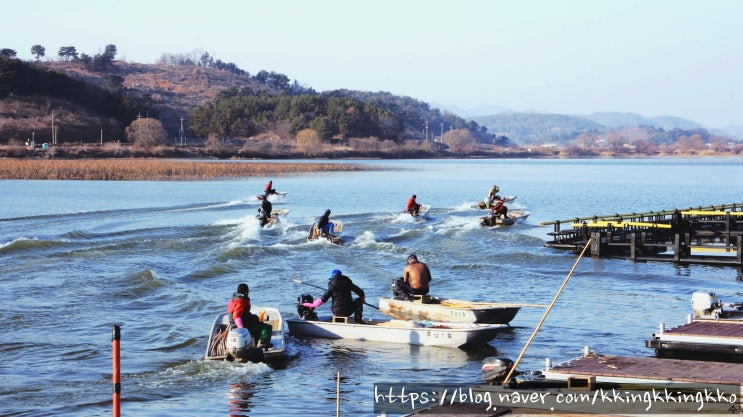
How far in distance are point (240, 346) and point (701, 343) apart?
8.80 metres

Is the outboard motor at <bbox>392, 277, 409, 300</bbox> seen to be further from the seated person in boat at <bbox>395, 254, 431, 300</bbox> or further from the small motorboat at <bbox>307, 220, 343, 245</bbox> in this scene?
the small motorboat at <bbox>307, 220, 343, 245</bbox>

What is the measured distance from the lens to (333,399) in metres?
16.5

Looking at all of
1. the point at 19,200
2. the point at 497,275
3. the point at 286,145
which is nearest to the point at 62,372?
the point at 497,275

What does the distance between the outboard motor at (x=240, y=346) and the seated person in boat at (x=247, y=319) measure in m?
0.45

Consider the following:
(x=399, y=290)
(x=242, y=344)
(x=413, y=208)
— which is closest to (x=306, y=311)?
(x=399, y=290)

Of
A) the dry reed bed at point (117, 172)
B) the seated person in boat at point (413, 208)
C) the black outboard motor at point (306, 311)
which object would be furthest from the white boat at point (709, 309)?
the dry reed bed at point (117, 172)

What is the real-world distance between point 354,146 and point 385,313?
17469cm

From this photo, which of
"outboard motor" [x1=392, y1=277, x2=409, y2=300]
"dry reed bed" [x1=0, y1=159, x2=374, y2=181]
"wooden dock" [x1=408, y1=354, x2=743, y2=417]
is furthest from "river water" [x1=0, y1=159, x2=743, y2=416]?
"dry reed bed" [x1=0, y1=159, x2=374, y2=181]

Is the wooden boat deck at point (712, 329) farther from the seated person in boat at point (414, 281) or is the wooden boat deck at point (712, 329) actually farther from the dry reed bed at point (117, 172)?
the dry reed bed at point (117, 172)

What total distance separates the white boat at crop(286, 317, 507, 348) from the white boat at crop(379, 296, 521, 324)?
69cm

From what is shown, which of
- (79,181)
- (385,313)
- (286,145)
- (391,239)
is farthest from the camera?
(286,145)

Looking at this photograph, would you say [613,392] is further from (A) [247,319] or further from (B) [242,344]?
(A) [247,319]

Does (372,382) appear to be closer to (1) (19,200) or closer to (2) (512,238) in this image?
(2) (512,238)

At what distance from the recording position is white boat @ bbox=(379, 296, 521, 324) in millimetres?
21250
